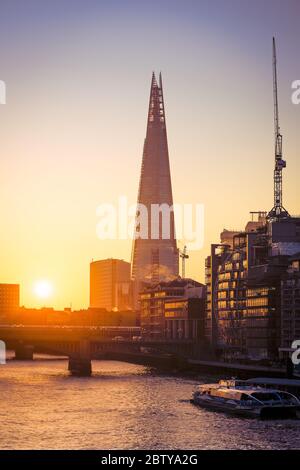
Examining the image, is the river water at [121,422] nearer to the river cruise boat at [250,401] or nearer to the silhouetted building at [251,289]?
the river cruise boat at [250,401]

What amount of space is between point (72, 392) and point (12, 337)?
54.7m

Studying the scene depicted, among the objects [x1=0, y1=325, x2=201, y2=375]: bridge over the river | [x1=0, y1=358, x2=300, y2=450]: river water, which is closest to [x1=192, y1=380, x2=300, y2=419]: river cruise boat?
[x1=0, y1=358, x2=300, y2=450]: river water

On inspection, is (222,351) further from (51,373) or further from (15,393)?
(15,393)

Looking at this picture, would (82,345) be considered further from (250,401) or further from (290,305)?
(250,401)

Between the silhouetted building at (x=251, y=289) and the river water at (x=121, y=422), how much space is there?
4146 centimetres

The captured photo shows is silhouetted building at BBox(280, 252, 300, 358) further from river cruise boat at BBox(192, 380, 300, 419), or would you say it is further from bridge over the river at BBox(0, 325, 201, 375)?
river cruise boat at BBox(192, 380, 300, 419)

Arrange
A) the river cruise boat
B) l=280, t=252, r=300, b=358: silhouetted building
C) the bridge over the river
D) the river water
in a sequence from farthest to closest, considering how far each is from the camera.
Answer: the bridge over the river, l=280, t=252, r=300, b=358: silhouetted building, the river cruise boat, the river water

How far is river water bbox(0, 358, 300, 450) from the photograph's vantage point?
66688mm

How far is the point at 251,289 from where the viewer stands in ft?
539

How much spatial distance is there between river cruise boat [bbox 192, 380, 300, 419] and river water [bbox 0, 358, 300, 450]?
185 centimetres

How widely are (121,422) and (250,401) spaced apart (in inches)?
520

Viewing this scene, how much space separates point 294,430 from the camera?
73.8 m
